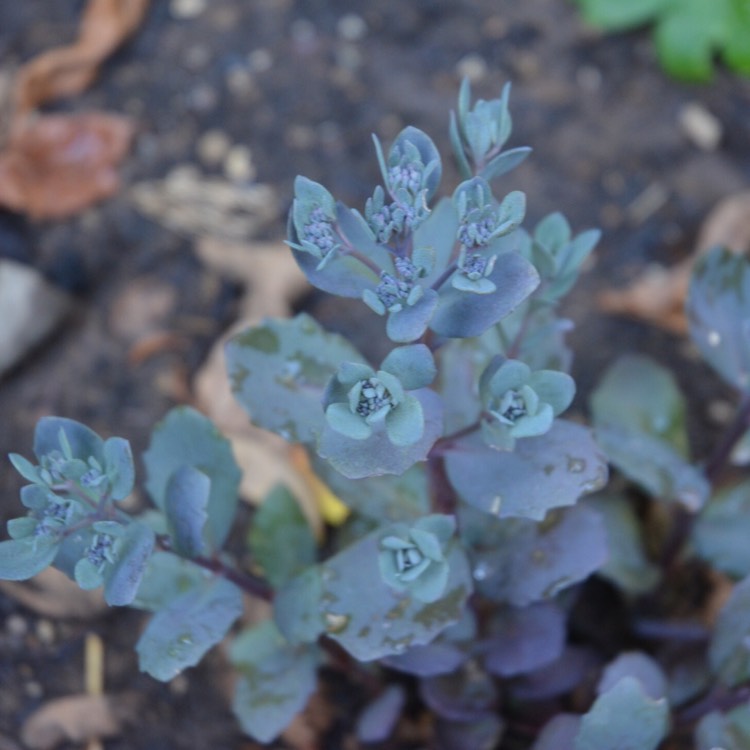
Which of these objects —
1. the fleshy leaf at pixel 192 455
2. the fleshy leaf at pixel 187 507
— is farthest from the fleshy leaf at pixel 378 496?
the fleshy leaf at pixel 187 507

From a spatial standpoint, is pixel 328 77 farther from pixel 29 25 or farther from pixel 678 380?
pixel 678 380

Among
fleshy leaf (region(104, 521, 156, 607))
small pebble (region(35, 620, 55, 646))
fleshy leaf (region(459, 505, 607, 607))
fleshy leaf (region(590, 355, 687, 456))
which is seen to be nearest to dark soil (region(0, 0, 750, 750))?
fleshy leaf (region(590, 355, 687, 456))

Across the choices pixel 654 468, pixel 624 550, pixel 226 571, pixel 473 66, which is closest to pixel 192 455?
pixel 226 571

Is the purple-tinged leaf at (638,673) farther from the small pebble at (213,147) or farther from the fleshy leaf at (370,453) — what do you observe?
the small pebble at (213,147)

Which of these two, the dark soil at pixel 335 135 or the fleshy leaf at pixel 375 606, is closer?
the fleshy leaf at pixel 375 606

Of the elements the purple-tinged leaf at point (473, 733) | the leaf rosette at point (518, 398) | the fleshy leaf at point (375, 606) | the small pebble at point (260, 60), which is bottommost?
the purple-tinged leaf at point (473, 733)

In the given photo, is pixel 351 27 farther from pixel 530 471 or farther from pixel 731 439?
pixel 530 471

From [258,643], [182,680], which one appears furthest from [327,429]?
[182,680]
